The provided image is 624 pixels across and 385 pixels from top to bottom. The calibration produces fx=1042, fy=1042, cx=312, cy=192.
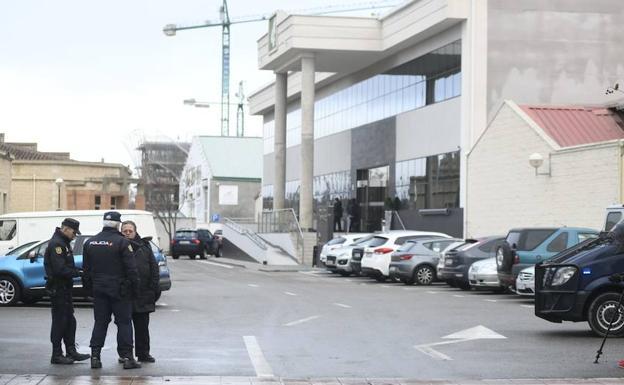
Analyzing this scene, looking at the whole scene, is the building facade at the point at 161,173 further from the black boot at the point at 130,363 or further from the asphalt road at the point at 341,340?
the black boot at the point at 130,363

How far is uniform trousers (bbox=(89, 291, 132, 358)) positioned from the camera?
12047 mm

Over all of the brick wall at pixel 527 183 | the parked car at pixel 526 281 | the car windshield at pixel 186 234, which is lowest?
the parked car at pixel 526 281

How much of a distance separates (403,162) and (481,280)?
83.9 feet

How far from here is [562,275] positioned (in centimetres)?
1542

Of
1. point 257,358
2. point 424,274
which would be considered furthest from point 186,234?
point 257,358

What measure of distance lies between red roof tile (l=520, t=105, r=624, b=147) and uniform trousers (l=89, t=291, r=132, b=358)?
2502 centimetres

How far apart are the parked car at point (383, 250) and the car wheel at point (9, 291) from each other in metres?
13.8

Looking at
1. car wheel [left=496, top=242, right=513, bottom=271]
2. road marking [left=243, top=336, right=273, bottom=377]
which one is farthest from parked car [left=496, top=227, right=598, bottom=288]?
road marking [left=243, top=336, right=273, bottom=377]

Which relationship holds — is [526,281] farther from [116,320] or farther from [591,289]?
[116,320]

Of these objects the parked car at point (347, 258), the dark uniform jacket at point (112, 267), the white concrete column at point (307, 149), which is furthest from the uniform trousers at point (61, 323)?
the white concrete column at point (307, 149)

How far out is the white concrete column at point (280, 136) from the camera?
6169cm

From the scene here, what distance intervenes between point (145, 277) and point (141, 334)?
717 millimetres

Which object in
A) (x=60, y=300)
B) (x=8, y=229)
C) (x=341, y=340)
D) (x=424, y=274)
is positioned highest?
(x=8, y=229)

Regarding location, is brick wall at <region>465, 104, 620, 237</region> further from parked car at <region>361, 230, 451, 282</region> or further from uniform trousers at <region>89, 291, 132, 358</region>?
uniform trousers at <region>89, 291, 132, 358</region>
